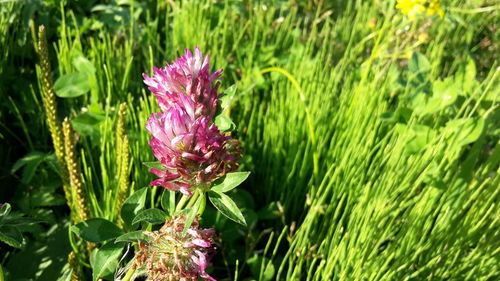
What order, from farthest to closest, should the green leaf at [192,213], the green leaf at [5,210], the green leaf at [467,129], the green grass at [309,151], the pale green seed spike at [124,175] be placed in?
the green leaf at [467,129]
the green grass at [309,151]
the pale green seed spike at [124,175]
the green leaf at [5,210]
the green leaf at [192,213]

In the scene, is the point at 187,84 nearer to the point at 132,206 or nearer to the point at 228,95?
the point at 228,95

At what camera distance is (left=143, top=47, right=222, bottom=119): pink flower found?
67 centimetres

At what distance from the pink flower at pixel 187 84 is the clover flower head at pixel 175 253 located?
0.15 m

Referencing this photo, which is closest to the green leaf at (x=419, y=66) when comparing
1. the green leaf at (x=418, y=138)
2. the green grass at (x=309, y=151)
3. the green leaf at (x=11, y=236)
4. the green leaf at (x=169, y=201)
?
the green grass at (x=309, y=151)

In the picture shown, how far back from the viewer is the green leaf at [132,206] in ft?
2.53

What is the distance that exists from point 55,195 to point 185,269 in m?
0.67

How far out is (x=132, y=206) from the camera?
0.78m

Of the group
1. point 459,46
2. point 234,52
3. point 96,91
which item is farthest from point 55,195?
point 459,46

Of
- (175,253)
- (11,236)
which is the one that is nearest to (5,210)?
(11,236)

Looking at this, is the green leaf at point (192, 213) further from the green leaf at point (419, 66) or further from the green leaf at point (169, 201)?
the green leaf at point (419, 66)

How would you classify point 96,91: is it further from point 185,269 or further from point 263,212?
point 185,269

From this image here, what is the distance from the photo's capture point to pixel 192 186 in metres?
0.67

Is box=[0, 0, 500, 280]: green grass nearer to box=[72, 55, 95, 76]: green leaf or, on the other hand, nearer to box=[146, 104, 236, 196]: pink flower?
box=[72, 55, 95, 76]: green leaf

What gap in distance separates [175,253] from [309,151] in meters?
0.67
